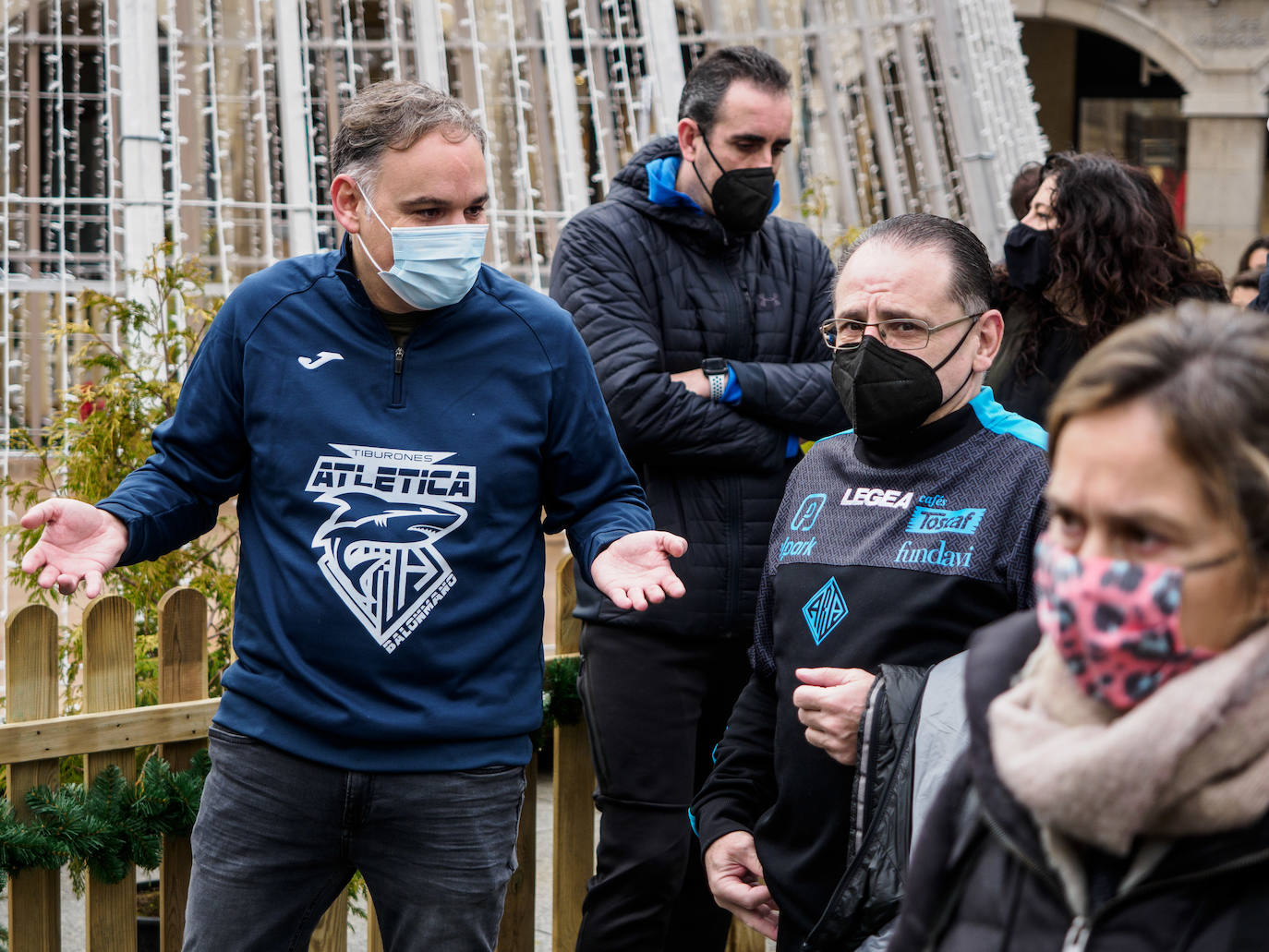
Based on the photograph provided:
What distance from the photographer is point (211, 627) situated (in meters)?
4.32

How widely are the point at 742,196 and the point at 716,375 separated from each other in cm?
45

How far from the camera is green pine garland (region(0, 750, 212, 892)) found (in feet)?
9.58

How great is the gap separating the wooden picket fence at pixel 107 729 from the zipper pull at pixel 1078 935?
2.29 metres

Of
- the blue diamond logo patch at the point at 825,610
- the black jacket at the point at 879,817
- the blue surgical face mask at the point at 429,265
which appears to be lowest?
the black jacket at the point at 879,817

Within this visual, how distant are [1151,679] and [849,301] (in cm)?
119

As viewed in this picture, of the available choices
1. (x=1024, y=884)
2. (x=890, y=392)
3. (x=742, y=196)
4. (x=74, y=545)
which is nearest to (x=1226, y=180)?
(x=742, y=196)

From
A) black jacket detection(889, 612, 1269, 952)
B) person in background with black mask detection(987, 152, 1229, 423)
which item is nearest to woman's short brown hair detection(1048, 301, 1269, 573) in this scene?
black jacket detection(889, 612, 1269, 952)

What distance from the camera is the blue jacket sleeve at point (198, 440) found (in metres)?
2.46

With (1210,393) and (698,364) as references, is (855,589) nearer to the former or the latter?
(1210,393)

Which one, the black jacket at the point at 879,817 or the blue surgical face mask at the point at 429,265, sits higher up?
the blue surgical face mask at the point at 429,265

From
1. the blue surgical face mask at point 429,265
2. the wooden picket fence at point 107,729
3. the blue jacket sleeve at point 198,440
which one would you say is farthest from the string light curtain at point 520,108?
the blue surgical face mask at point 429,265

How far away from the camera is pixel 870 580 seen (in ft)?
6.82

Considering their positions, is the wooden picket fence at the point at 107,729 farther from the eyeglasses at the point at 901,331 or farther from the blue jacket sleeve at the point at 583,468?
the eyeglasses at the point at 901,331

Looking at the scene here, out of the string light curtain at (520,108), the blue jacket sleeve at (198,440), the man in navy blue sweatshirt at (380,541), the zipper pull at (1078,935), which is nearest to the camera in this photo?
Answer: the zipper pull at (1078,935)
